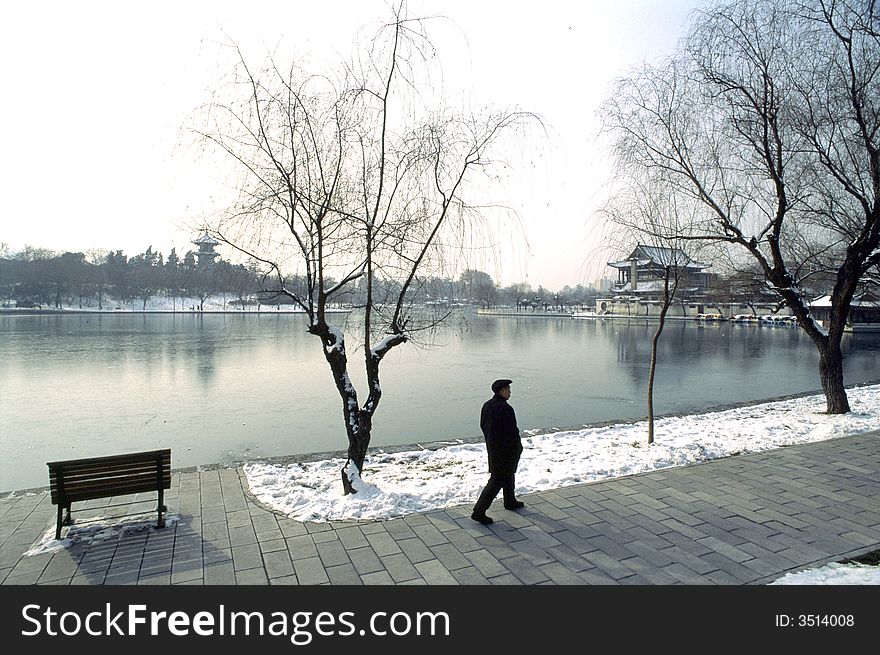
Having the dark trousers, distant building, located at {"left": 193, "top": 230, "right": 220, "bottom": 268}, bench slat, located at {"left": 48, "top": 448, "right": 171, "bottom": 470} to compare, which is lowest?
the dark trousers

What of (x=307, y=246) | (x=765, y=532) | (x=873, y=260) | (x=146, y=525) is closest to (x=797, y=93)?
(x=873, y=260)

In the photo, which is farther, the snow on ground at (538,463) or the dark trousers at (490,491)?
the snow on ground at (538,463)

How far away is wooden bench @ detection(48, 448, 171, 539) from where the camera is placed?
4285mm

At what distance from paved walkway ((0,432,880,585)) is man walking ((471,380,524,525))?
22 cm

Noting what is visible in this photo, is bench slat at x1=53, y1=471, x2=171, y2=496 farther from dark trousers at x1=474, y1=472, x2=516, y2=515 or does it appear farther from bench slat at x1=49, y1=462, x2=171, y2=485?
dark trousers at x1=474, y1=472, x2=516, y2=515

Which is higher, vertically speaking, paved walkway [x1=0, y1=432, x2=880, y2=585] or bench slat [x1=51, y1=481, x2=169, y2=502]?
bench slat [x1=51, y1=481, x2=169, y2=502]

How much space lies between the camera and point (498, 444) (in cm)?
459

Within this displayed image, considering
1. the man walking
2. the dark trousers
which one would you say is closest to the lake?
the man walking

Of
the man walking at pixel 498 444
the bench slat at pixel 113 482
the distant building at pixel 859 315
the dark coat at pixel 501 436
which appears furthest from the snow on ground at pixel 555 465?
the distant building at pixel 859 315

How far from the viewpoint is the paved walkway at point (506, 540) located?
3723mm

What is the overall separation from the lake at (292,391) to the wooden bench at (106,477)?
353cm

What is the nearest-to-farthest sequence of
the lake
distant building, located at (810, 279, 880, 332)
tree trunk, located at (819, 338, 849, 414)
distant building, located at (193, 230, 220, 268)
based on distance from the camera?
distant building, located at (193, 230, 220, 268) < the lake < tree trunk, located at (819, 338, 849, 414) < distant building, located at (810, 279, 880, 332)

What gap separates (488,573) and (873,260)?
9732 millimetres

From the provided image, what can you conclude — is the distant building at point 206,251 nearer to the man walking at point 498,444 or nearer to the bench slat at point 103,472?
the bench slat at point 103,472
